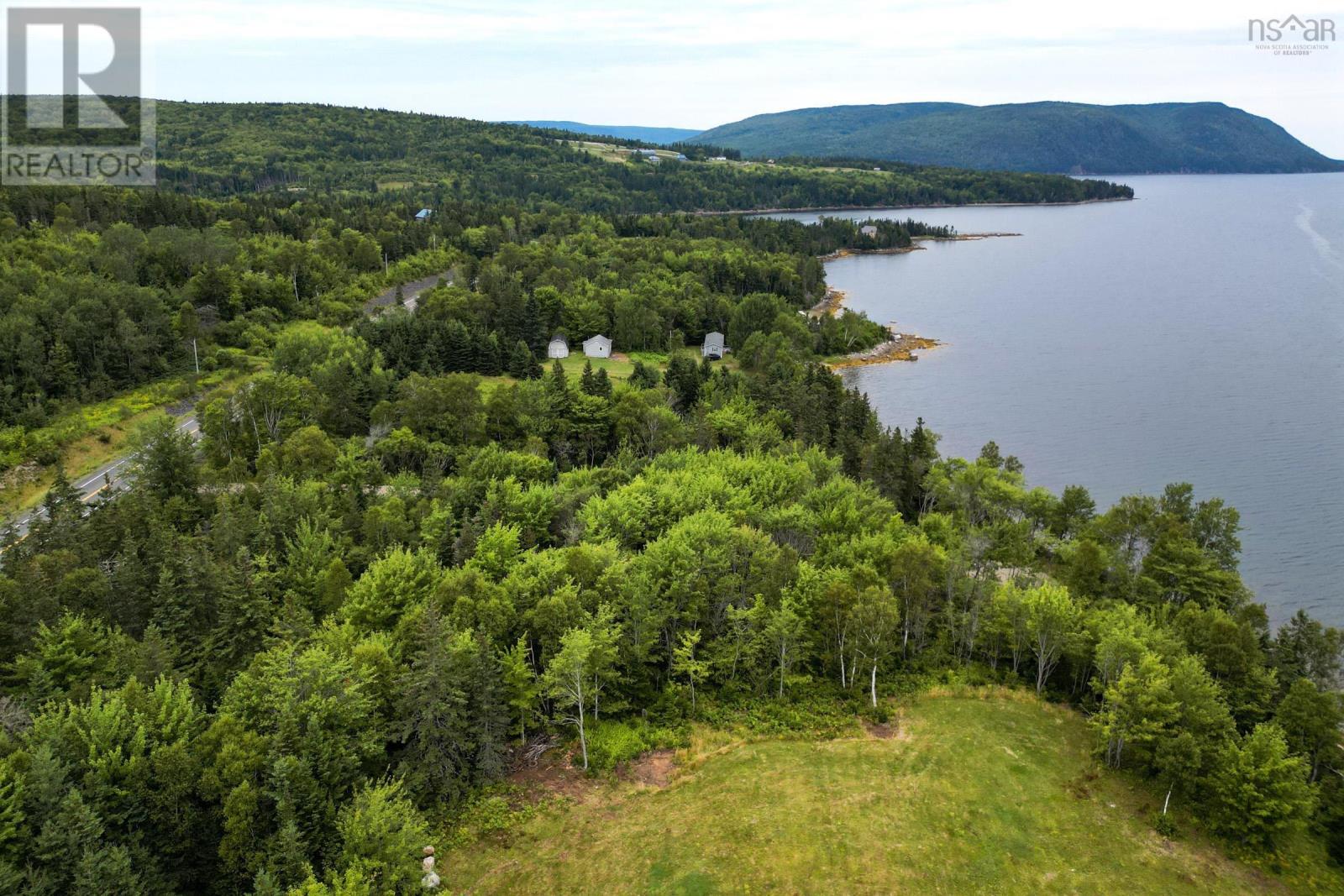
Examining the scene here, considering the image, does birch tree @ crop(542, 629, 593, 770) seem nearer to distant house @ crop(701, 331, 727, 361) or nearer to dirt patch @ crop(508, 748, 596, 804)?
dirt patch @ crop(508, 748, 596, 804)

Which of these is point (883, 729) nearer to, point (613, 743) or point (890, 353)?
point (613, 743)

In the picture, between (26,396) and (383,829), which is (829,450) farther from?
(26,396)

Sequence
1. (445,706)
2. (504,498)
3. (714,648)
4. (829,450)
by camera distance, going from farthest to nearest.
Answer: (829,450)
(504,498)
(714,648)
(445,706)

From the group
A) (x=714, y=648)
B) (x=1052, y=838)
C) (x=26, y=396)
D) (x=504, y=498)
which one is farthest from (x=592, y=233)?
(x=1052, y=838)

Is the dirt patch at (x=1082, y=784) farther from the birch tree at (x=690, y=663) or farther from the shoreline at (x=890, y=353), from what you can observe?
the shoreline at (x=890, y=353)

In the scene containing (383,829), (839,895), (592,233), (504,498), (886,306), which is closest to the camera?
(383,829)

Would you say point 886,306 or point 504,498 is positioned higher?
point 886,306

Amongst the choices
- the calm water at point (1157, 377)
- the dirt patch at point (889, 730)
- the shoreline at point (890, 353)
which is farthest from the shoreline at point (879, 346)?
the dirt patch at point (889, 730)
